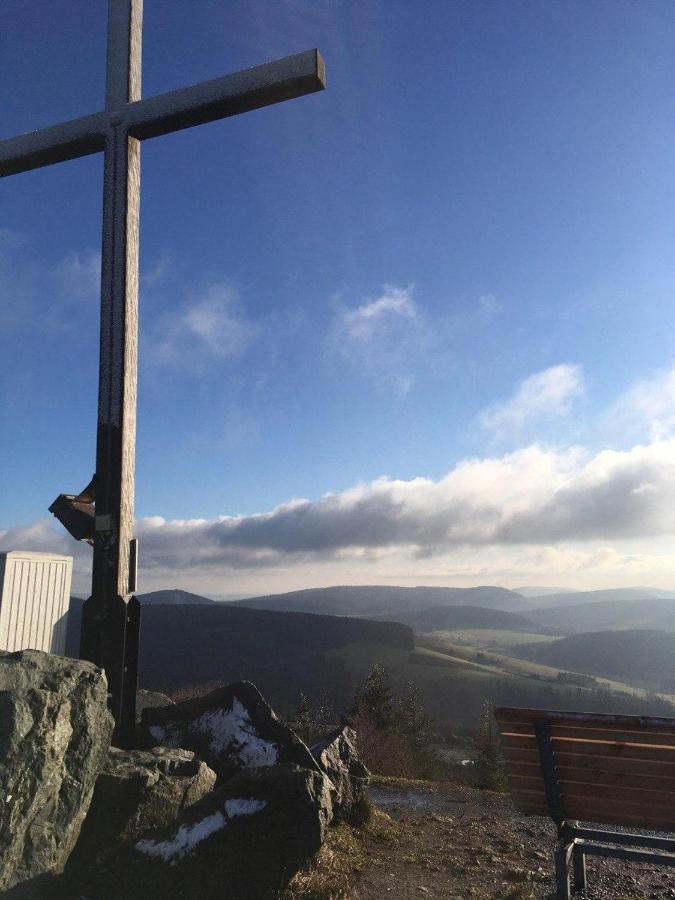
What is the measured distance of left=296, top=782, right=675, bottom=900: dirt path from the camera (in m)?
4.98

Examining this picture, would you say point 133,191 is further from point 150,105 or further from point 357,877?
point 357,877

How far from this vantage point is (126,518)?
5566 mm

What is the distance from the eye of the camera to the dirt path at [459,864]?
498cm

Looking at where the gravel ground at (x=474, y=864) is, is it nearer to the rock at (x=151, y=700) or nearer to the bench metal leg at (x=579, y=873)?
the bench metal leg at (x=579, y=873)

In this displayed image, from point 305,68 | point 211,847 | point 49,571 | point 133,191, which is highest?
point 305,68

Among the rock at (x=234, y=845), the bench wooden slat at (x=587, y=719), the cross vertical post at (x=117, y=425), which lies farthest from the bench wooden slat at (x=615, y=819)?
the cross vertical post at (x=117, y=425)

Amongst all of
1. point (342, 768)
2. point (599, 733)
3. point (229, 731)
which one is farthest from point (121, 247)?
point (599, 733)

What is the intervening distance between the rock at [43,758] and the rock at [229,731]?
1639mm

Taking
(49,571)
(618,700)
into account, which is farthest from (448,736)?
(49,571)

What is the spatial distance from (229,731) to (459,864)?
2.19 metres

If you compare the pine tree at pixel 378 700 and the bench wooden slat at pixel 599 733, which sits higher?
the bench wooden slat at pixel 599 733

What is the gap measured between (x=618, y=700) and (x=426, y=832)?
7374 inches

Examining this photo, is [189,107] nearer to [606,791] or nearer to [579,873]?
[606,791]

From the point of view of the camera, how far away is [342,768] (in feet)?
21.1
